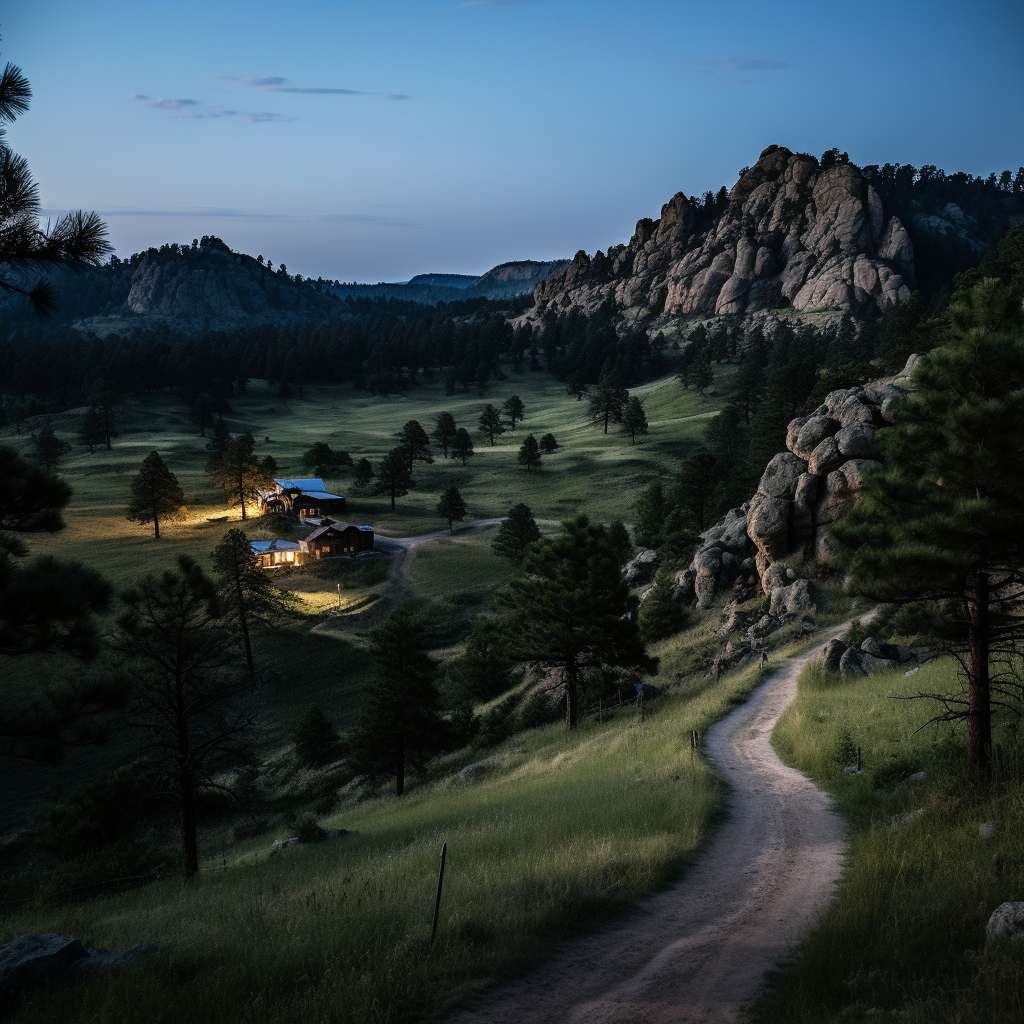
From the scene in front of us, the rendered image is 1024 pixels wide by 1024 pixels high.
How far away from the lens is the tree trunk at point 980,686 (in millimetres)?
13023

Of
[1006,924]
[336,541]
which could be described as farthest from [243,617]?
[1006,924]

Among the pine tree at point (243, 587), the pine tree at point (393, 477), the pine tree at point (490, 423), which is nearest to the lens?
the pine tree at point (243, 587)

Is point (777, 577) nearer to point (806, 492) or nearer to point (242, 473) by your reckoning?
point (806, 492)

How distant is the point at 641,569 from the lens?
189 ft

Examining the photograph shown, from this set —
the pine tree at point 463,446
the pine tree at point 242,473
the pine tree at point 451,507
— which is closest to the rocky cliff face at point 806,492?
the pine tree at point 451,507

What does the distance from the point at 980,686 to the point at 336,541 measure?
62940 millimetres

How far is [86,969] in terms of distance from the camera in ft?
28.0

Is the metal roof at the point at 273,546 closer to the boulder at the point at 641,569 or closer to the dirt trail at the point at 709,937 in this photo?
the boulder at the point at 641,569

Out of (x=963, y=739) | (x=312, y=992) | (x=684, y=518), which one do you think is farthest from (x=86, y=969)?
(x=684, y=518)

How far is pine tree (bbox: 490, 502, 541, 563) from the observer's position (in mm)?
62875

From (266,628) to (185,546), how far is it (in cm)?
Result: 2018

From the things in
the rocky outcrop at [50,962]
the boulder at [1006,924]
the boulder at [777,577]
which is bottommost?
the boulder at [777,577]

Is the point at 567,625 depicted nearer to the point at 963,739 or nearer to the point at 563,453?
the point at 963,739

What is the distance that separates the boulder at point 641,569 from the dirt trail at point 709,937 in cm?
4056
